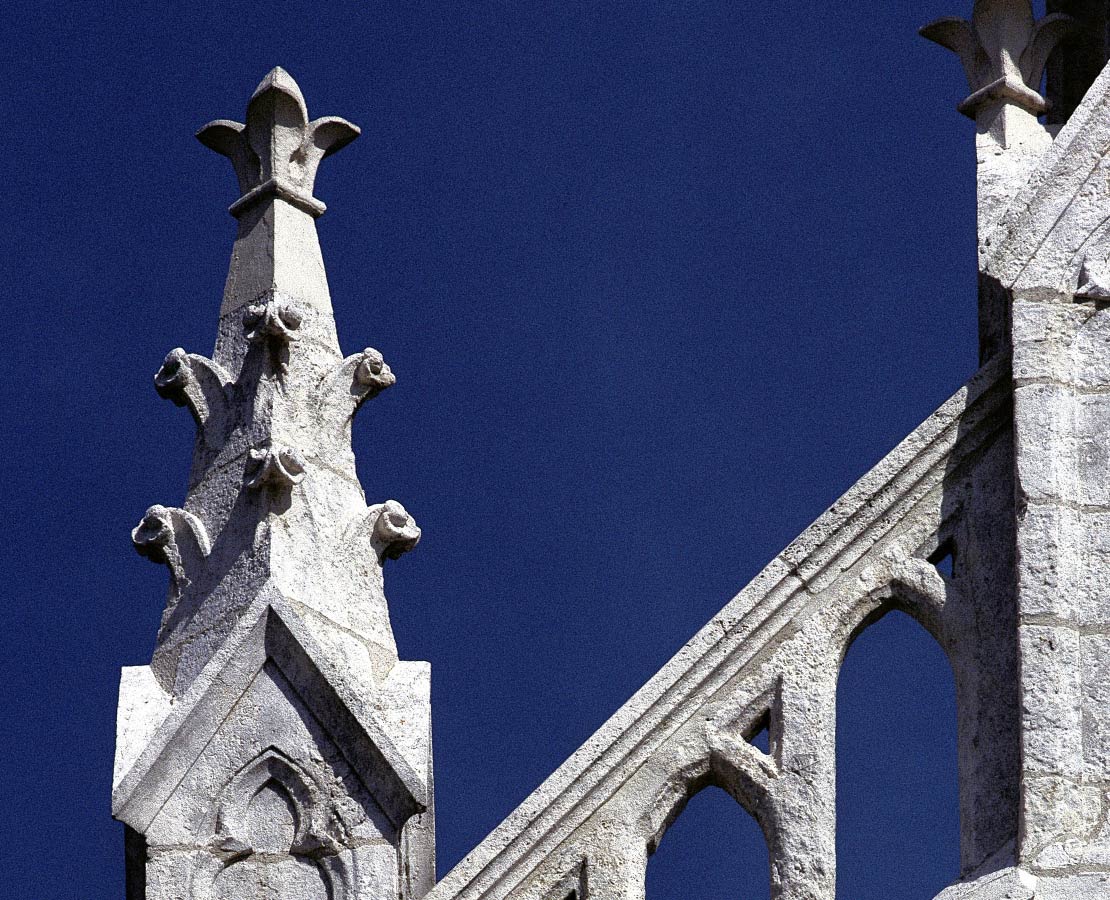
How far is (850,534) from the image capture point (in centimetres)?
1411

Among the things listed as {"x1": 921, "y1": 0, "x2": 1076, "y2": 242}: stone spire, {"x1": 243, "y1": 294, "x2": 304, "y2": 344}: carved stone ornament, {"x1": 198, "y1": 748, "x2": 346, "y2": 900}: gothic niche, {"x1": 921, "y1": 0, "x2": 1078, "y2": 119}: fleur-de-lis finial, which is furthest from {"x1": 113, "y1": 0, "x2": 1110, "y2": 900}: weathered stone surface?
{"x1": 921, "y1": 0, "x2": 1078, "y2": 119}: fleur-de-lis finial

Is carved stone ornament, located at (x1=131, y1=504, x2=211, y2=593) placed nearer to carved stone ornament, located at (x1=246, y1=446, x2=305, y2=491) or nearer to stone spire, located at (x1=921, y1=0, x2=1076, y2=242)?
carved stone ornament, located at (x1=246, y1=446, x2=305, y2=491)

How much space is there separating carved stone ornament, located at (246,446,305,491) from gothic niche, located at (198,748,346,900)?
3.60ft

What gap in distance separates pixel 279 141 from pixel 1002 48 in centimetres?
301

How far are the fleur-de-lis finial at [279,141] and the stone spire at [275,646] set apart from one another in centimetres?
6

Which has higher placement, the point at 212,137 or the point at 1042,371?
the point at 212,137

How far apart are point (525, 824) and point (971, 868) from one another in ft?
5.55

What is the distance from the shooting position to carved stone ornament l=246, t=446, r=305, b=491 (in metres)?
14.6

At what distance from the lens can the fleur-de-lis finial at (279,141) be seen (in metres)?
15.5

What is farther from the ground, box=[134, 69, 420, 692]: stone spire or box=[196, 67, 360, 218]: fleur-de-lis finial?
box=[196, 67, 360, 218]: fleur-de-lis finial

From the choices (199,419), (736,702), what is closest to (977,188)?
(736,702)

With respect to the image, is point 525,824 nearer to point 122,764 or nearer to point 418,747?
point 418,747

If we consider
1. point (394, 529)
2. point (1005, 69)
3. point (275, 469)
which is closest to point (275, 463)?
point (275, 469)

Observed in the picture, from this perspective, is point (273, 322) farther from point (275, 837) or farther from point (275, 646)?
point (275, 837)
